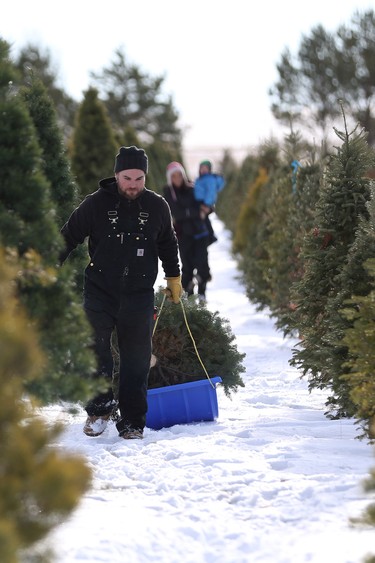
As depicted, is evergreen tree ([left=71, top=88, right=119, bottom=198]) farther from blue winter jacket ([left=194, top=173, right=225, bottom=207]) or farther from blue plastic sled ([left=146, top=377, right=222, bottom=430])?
blue plastic sled ([left=146, top=377, right=222, bottom=430])

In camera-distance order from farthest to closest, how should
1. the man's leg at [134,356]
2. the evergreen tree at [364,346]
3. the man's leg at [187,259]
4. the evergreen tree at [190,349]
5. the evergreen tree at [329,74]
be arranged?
the evergreen tree at [329,74]
the man's leg at [187,259]
the evergreen tree at [190,349]
the man's leg at [134,356]
the evergreen tree at [364,346]

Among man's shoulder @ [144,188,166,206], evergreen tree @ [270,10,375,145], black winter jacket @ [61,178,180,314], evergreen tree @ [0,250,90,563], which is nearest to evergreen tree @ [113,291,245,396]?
black winter jacket @ [61,178,180,314]

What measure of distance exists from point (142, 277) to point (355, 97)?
49.6 m

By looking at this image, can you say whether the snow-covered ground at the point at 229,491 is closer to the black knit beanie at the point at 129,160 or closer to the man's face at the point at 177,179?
the black knit beanie at the point at 129,160

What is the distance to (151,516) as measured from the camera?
4469mm

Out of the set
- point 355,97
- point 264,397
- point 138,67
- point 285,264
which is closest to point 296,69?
point 355,97

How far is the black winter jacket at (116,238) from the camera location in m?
6.22

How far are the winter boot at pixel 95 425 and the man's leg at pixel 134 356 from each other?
143mm

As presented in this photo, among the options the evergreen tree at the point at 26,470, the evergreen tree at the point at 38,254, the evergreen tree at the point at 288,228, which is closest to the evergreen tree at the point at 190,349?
the evergreen tree at the point at 288,228

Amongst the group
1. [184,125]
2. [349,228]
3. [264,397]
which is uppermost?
[184,125]

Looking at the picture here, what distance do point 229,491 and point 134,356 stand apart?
66.7 inches

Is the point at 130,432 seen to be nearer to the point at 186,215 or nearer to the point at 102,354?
the point at 102,354

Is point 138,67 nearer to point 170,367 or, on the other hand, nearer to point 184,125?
point 184,125

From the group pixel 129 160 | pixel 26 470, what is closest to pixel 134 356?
pixel 129 160
